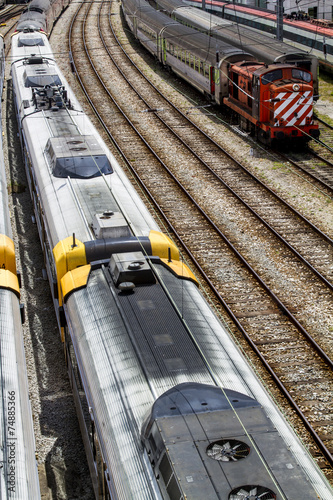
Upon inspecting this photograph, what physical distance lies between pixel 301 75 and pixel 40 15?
91.6 ft

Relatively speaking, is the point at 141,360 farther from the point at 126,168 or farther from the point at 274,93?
the point at 274,93

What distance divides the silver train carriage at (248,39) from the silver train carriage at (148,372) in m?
19.1

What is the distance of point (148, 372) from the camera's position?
28.5 ft

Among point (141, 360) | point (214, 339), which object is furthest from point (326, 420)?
point (141, 360)

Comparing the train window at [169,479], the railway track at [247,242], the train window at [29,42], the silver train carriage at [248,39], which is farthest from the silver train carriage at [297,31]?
the train window at [169,479]

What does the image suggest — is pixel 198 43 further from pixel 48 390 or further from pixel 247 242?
pixel 48 390

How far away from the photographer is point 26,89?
25484 mm

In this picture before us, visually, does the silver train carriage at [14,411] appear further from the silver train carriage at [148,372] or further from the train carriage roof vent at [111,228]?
the train carriage roof vent at [111,228]

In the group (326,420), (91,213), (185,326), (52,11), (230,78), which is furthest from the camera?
(52,11)

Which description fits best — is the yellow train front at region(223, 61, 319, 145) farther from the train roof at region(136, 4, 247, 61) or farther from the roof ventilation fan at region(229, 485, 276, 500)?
the roof ventilation fan at region(229, 485, 276, 500)

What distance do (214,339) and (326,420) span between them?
3.84 m

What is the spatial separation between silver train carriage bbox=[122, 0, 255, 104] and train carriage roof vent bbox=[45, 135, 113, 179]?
1620 centimetres

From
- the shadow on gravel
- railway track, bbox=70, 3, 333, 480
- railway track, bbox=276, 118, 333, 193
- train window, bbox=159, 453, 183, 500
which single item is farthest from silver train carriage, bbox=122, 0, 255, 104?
train window, bbox=159, 453, 183, 500

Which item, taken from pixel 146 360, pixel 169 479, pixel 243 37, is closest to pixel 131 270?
pixel 146 360
